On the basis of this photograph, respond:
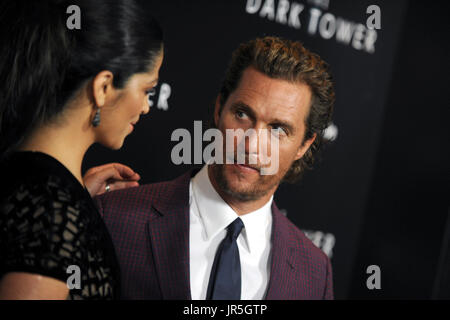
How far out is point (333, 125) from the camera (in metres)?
2.38

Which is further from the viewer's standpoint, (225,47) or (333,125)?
(333,125)

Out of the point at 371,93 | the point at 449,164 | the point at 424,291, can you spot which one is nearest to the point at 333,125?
the point at 371,93

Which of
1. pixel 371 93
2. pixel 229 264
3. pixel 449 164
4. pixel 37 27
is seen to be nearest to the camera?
pixel 37 27

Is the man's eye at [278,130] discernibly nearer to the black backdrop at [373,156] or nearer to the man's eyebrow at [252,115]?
the man's eyebrow at [252,115]

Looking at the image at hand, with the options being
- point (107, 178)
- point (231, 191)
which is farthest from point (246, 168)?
point (107, 178)

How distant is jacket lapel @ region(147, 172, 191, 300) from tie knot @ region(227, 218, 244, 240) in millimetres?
120

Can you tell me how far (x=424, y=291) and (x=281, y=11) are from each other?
4.58 feet

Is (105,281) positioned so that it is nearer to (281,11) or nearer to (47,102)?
(47,102)

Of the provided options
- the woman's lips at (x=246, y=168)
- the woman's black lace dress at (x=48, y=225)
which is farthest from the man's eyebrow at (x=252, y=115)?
the woman's black lace dress at (x=48, y=225)

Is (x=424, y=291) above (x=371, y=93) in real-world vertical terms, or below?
below

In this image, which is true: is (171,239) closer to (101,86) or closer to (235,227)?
(235,227)

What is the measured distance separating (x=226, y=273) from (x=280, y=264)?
17cm

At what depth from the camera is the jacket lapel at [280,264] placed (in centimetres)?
137

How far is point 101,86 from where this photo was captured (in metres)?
1.06
